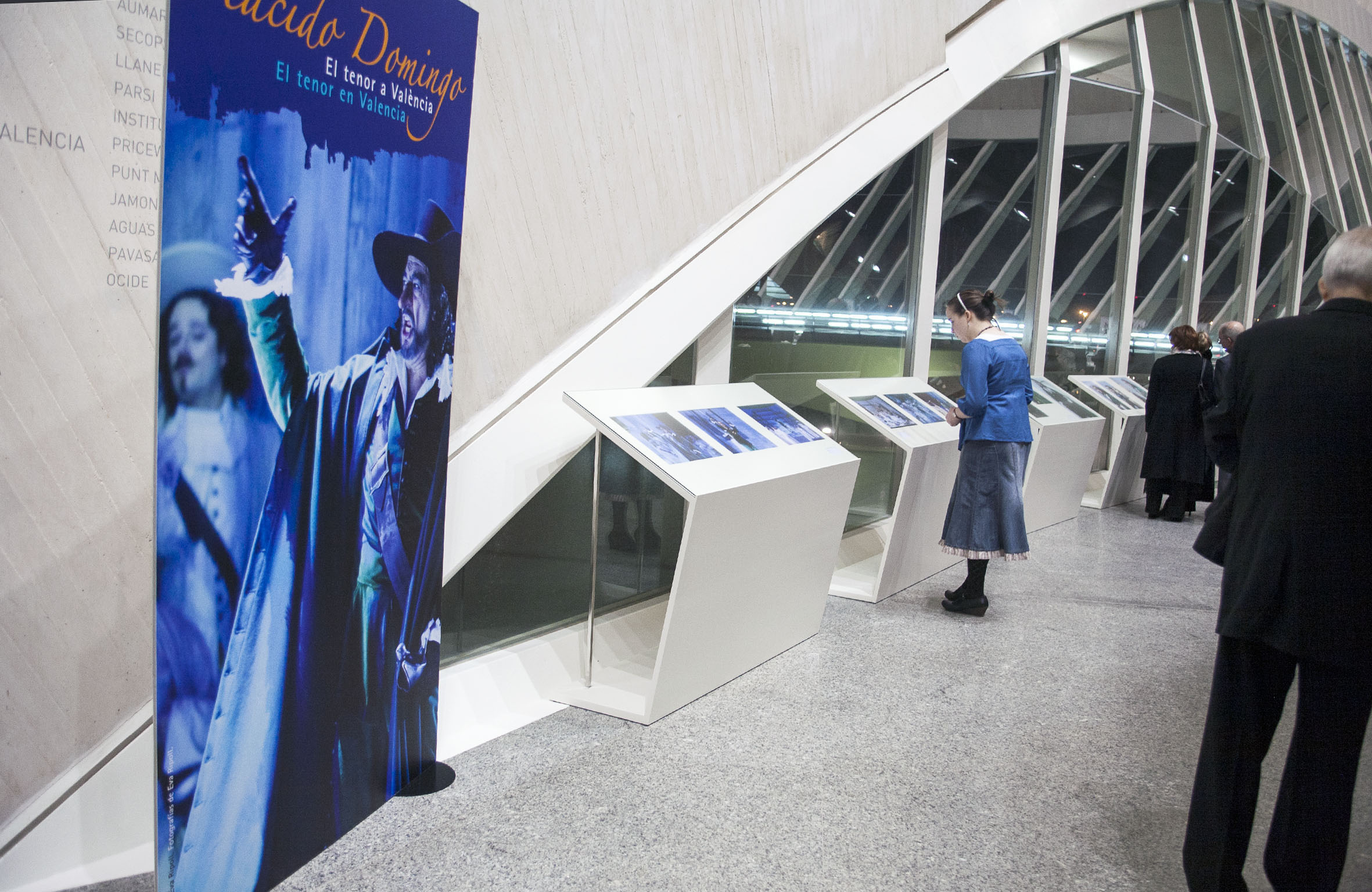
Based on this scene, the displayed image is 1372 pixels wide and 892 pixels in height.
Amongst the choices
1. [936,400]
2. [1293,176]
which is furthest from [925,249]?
[1293,176]

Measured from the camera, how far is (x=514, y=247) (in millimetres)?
3998

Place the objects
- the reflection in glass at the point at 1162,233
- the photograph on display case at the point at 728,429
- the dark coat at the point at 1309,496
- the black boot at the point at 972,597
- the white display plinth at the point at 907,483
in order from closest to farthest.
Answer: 1. the dark coat at the point at 1309,496
2. the photograph on display case at the point at 728,429
3. the black boot at the point at 972,597
4. the white display plinth at the point at 907,483
5. the reflection in glass at the point at 1162,233

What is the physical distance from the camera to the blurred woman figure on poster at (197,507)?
196 centimetres

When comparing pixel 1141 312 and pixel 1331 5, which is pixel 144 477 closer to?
pixel 1141 312

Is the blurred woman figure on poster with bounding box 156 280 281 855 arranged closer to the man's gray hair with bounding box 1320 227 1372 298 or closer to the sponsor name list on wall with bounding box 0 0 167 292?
the sponsor name list on wall with bounding box 0 0 167 292

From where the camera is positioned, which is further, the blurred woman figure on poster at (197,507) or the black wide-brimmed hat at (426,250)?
the black wide-brimmed hat at (426,250)

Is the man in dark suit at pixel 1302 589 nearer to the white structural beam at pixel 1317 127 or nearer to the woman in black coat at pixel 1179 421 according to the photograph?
the woman in black coat at pixel 1179 421

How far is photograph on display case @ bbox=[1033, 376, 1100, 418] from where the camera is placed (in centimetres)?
858

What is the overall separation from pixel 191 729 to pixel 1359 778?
10.6 ft

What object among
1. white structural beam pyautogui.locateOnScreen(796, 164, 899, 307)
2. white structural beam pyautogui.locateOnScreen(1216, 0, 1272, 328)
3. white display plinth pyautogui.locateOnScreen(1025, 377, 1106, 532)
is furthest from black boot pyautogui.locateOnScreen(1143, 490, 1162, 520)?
white structural beam pyautogui.locateOnScreen(1216, 0, 1272, 328)

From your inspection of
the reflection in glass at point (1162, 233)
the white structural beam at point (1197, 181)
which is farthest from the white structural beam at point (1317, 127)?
the reflection in glass at point (1162, 233)

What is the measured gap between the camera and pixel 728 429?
4.23 m

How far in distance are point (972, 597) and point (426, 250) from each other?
3831 mm

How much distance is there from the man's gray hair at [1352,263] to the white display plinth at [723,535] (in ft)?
6.56
